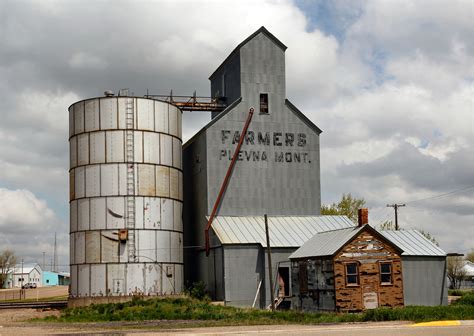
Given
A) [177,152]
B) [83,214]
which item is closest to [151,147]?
[177,152]

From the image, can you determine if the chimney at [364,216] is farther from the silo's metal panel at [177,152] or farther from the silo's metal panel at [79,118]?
the silo's metal panel at [79,118]

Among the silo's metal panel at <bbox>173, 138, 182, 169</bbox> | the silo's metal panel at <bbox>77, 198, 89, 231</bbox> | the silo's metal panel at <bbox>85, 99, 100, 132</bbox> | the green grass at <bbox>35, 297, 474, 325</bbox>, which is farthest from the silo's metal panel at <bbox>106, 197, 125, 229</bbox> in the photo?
the silo's metal panel at <bbox>85, 99, 100, 132</bbox>

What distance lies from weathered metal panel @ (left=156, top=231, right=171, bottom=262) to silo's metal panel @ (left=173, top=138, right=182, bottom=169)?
587 centimetres

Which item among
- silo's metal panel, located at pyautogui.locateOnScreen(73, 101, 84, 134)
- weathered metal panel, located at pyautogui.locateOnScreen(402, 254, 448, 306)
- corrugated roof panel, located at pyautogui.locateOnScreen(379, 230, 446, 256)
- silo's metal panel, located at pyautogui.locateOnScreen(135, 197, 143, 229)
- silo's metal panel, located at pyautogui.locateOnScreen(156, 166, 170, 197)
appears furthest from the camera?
silo's metal panel, located at pyautogui.locateOnScreen(73, 101, 84, 134)

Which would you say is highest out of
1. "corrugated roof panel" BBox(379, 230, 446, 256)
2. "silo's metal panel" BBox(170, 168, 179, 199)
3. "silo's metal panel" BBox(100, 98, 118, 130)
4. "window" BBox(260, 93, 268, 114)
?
"window" BBox(260, 93, 268, 114)

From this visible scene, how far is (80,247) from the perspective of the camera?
53.9 m

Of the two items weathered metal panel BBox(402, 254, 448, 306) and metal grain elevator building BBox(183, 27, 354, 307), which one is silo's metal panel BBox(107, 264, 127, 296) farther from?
weathered metal panel BBox(402, 254, 448, 306)

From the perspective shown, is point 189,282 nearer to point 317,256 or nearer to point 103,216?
point 103,216

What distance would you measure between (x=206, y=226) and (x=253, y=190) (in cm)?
524

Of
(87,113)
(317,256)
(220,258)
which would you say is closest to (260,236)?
(220,258)

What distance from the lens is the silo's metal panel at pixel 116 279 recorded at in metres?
52.2

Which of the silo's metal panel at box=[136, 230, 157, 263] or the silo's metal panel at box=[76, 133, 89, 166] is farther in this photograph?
the silo's metal panel at box=[76, 133, 89, 166]

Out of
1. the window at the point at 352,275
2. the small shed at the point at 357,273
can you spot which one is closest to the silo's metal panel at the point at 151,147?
the small shed at the point at 357,273

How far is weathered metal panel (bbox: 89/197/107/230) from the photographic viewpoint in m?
53.1
